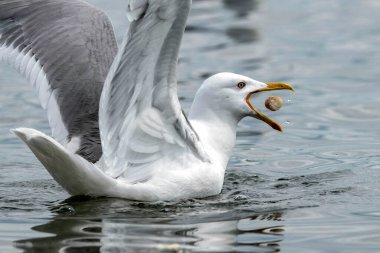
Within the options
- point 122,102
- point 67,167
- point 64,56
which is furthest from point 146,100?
point 64,56

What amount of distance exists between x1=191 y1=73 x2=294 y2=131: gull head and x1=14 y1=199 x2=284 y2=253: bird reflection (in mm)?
1263

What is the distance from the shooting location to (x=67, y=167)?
27.7 ft

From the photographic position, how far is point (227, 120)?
966 centimetres

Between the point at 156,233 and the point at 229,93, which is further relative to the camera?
the point at 229,93

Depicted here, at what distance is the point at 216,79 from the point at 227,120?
352 mm

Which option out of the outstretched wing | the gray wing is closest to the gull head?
the outstretched wing

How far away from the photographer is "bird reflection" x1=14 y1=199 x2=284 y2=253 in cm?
743

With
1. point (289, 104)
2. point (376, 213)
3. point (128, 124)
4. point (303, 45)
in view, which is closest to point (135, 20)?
point (128, 124)

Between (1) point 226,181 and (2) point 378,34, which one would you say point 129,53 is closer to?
(1) point 226,181

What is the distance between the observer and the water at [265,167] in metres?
7.79

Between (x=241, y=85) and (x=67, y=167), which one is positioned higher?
(x=241, y=85)

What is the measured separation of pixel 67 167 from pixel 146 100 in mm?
778

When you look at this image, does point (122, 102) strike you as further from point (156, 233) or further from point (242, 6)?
point (242, 6)

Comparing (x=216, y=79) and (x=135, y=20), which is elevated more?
(x=135, y=20)
